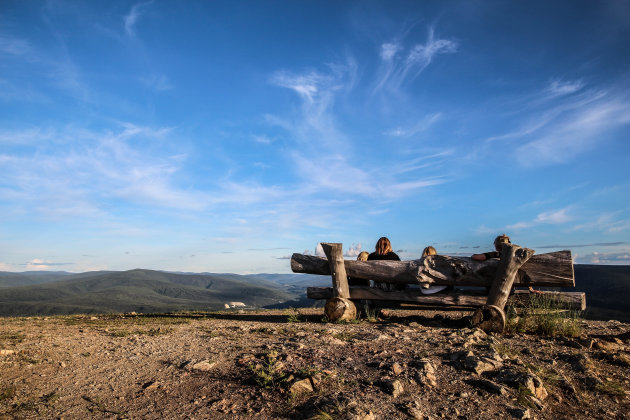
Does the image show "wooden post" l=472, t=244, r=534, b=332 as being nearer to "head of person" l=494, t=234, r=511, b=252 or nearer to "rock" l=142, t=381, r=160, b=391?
"head of person" l=494, t=234, r=511, b=252

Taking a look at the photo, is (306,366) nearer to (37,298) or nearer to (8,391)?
(8,391)

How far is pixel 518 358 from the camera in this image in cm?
527

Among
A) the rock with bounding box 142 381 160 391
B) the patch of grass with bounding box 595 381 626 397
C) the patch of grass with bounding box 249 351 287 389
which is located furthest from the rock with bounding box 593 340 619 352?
the rock with bounding box 142 381 160 391

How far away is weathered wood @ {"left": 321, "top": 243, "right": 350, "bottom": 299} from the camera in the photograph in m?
8.91

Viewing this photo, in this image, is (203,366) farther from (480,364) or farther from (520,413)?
(520,413)

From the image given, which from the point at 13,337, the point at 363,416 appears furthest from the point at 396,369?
the point at 13,337

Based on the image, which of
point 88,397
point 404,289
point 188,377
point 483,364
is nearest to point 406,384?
point 483,364

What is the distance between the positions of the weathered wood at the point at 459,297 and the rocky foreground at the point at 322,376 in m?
1.10

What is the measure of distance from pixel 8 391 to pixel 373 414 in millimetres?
4546

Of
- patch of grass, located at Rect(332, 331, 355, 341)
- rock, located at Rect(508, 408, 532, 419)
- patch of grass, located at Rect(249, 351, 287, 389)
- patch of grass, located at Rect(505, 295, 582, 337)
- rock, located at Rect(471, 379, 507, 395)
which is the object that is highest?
patch of grass, located at Rect(505, 295, 582, 337)

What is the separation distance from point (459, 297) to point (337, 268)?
2996mm

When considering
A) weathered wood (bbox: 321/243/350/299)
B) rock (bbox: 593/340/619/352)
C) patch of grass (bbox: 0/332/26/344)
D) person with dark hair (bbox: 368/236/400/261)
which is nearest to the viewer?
rock (bbox: 593/340/619/352)

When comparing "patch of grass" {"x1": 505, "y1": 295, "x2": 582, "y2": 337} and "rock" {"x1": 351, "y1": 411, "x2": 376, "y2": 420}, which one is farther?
"patch of grass" {"x1": 505, "y1": 295, "x2": 582, "y2": 337}

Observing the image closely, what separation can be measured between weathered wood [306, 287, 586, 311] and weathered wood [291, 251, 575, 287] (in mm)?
260
